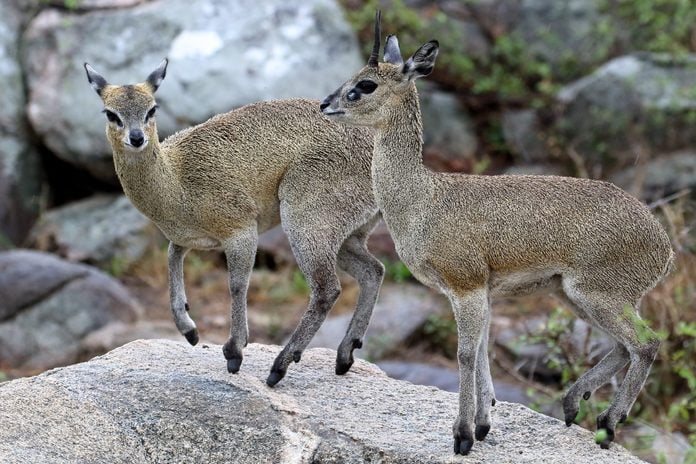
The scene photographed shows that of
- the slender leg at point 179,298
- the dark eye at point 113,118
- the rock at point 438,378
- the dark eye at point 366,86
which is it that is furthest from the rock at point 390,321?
the dark eye at point 366,86

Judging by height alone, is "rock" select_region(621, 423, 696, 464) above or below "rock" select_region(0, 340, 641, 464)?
below

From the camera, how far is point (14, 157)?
16.8 metres

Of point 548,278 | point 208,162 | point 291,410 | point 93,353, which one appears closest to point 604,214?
point 548,278

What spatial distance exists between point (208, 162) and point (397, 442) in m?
2.53

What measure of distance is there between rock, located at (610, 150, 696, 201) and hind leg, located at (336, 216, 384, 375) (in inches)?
284

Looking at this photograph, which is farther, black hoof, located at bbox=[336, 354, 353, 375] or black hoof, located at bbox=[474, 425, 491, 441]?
black hoof, located at bbox=[336, 354, 353, 375]

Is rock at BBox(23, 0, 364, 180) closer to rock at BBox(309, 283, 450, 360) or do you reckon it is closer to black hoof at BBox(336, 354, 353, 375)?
rock at BBox(309, 283, 450, 360)

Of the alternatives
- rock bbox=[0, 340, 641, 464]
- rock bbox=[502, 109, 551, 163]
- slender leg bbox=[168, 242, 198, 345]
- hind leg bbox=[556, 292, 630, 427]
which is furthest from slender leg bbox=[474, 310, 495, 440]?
rock bbox=[502, 109, 551, 163]

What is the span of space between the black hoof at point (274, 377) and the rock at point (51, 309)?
21.3 feet

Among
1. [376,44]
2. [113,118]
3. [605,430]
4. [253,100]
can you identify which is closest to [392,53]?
[376,44]

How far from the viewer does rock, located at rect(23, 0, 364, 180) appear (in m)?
15.8

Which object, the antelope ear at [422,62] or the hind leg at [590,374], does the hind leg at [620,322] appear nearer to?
the hind leg at [590,374]

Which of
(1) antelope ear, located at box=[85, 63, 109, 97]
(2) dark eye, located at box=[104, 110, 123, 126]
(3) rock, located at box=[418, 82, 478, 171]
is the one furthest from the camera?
(3) rock, located at box=[418, 82, 478, 171]

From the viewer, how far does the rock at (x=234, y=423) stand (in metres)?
7.36
